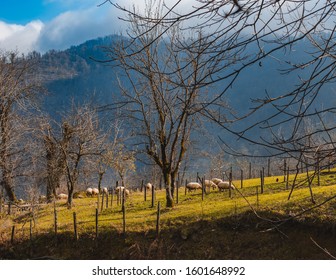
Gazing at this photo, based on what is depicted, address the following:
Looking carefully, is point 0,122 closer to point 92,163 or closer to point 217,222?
point 92,163

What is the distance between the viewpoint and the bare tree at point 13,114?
26.3 meters

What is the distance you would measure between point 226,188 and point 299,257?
1351 cm

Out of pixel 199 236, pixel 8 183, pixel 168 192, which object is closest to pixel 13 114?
pixel 8 183

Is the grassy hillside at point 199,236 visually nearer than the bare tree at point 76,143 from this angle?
Yes

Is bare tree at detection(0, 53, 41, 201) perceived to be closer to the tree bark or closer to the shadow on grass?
the shadow on grass

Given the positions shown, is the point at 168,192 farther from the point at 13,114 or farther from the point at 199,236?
the point at 13,114

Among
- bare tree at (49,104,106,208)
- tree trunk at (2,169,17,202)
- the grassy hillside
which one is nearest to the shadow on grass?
the grassy hillside

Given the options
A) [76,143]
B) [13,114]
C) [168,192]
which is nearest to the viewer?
[168,192]

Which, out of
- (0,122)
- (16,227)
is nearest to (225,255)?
(16,227)

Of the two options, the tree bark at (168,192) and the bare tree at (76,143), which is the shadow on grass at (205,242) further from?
the bare tree at (76,143)

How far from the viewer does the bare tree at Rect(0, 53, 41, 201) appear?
1035 inches

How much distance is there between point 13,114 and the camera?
98.9 ft

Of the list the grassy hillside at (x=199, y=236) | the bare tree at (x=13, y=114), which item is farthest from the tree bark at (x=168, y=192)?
the bare tree at (x=13, y=114)

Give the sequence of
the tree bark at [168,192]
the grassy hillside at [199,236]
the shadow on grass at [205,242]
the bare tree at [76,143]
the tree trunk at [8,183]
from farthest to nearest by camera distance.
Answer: the bare tree at [76,143], the tree trunk at [8,183], the tree bark at [168,192], the grassy hillside at [199,236], the shadow on grass at [205,242]
